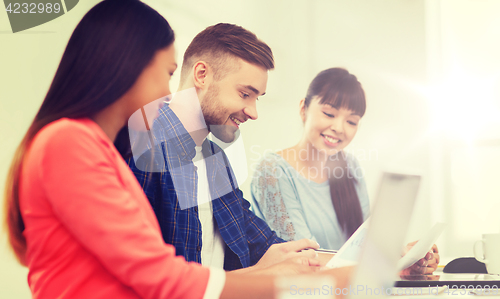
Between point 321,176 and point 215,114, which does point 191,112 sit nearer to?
point 215,114

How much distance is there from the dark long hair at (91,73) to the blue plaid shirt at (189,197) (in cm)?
31

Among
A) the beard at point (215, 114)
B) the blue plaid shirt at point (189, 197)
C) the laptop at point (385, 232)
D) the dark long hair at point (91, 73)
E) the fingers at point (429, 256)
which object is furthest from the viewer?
the beard at point (215, 114)

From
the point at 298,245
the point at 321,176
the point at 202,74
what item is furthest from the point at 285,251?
the point at 202,74

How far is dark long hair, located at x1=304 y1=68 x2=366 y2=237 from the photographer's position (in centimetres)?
111

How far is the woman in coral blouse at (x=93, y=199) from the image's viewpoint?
36 centimetres

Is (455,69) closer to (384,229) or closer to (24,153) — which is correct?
(384,229)

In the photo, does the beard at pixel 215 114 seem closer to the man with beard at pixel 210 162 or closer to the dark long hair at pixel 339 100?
the man with beard at pixel 210 162

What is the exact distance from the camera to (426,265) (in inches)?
35.0

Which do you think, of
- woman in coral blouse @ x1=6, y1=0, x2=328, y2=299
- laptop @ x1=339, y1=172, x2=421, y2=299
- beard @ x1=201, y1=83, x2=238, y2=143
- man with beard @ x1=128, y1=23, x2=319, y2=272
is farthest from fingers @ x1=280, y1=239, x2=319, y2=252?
laptop @ x1=339, y1=172, x2=421, y2=299

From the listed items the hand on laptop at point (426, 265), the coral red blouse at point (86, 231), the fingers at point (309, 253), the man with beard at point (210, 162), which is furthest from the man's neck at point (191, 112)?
the hand on laptop at point (426, 265)

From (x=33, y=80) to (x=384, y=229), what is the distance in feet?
3.69

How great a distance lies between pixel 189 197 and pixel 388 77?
2.53 ft
